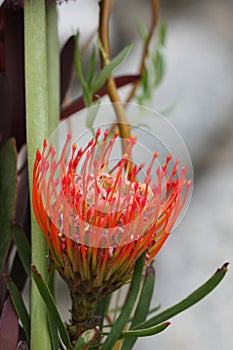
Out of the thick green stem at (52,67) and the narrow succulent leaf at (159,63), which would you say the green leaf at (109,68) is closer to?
the thick green stem at (52,67)

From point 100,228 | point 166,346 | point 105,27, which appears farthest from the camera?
point 166,346

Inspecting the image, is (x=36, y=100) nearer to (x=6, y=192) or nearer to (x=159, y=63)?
(x=6, y=192)

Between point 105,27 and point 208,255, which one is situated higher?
→ point 105,27

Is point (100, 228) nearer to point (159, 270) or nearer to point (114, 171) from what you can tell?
point (114, 171)

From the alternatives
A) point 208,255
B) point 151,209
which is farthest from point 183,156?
point 208,255

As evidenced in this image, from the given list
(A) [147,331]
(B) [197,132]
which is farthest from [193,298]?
(B) [197,132]

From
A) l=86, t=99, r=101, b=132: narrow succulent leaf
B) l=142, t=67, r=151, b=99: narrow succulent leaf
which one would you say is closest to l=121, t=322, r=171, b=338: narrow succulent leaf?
l=86, t=99, r=101, b=132: narrow succulent leaf

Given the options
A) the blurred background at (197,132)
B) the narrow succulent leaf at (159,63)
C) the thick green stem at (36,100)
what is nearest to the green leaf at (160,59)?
the narrow succulent leaf at (159,63)
